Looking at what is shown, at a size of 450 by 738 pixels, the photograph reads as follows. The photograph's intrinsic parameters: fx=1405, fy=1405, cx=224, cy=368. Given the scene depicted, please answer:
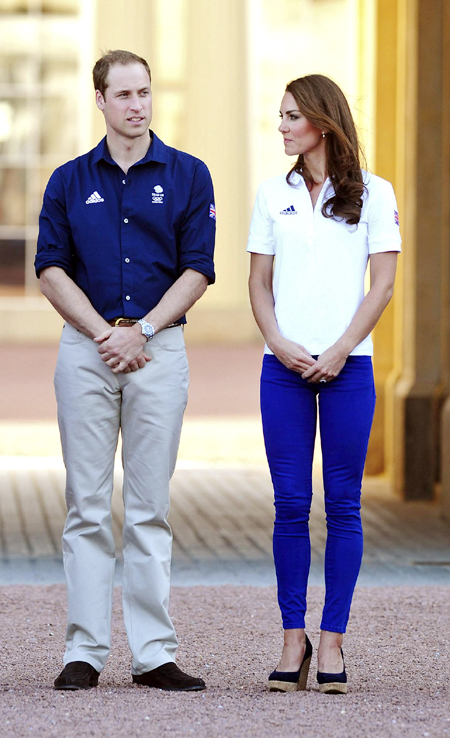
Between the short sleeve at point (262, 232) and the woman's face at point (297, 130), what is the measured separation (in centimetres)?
18

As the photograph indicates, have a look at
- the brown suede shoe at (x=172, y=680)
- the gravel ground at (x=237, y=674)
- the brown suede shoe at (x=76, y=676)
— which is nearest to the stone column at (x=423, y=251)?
the gravel ground at (x=237, y=674)

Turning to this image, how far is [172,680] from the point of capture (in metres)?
4.53

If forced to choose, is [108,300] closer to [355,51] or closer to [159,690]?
[159,690]

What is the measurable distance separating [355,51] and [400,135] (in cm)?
119

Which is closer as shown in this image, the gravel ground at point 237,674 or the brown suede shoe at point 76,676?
the gravel ground at point 237,674

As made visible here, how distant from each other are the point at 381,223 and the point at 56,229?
1.04m

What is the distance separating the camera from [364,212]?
4480mm

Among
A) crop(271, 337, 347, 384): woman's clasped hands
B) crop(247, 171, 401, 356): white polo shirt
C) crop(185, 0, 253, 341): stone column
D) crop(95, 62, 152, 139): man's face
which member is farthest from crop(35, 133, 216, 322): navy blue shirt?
crop(185, 0, 253, 341): stone column

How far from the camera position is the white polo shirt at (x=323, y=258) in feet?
14.7

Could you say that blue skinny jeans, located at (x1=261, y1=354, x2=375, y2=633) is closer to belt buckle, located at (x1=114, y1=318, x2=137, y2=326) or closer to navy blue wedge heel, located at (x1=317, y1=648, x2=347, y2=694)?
navy blue wedge heel, located at (x1=317, y1=648, x2=347, y2=694)

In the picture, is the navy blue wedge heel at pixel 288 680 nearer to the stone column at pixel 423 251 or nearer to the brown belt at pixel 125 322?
the brown belt at pixel 125 322

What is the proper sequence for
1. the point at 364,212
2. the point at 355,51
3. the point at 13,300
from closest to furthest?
1. the point at 364,212
2. the point at 355,51
3. the point at 13,300

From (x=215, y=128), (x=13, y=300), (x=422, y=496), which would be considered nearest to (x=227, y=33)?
(x=215, y=128)

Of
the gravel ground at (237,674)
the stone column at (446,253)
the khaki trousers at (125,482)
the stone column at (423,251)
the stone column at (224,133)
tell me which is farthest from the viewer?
the stone column at (224,133)
